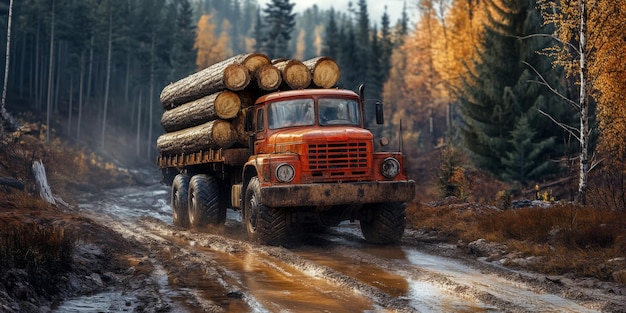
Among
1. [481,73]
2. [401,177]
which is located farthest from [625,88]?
[401,177]

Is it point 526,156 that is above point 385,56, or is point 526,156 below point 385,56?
below

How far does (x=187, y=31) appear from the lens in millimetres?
70562

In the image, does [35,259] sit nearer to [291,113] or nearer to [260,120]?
[291,113]

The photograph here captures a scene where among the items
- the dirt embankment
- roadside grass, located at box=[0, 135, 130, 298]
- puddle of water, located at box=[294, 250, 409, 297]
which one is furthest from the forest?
roadside grass, located at box=[0, 135, 130, 298]

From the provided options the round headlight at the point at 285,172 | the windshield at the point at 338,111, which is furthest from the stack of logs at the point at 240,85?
the round headlight at the point at 285,172

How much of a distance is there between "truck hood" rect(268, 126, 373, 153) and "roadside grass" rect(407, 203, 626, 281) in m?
3.04

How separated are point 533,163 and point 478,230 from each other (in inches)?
475

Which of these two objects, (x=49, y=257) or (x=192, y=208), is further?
(x=192, y=208)

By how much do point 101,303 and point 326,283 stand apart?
2.81 m

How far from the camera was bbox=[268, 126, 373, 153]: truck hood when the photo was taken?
1184 centimetres

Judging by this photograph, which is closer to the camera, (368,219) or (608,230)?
(608,230)

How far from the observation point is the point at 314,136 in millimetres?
11828

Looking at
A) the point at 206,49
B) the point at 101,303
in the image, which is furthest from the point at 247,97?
the point at 206,49

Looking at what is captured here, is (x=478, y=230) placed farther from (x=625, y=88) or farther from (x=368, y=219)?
(x=625, y=88)
